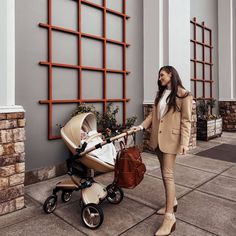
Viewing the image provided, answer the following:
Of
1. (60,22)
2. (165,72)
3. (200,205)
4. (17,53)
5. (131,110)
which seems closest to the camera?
(165,72)

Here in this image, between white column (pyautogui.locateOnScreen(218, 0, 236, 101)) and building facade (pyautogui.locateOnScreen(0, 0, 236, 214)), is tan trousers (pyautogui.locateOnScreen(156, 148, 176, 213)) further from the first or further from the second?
white column (pyautogui.locateOnScreen(218, 0, 236, 101))

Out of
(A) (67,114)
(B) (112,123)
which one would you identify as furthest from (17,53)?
(B) (112,123)

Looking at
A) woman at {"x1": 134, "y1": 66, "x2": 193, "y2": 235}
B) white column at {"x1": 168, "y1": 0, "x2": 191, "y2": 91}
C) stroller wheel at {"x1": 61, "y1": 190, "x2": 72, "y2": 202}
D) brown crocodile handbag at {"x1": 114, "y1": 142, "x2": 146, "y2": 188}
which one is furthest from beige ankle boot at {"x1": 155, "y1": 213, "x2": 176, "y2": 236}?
white column at {"x1": 168, "y1": 0, "x2": 191, "y2": 91}

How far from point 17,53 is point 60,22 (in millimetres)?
992

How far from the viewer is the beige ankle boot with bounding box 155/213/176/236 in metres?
2.39

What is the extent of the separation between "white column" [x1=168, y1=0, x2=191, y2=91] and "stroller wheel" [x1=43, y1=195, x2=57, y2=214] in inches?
154

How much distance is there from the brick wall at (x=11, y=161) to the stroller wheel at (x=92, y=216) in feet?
3.00

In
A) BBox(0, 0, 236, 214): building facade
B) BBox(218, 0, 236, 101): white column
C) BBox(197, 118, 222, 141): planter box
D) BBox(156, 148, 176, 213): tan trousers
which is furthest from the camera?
BBox(218, 0, 236, 101): white column

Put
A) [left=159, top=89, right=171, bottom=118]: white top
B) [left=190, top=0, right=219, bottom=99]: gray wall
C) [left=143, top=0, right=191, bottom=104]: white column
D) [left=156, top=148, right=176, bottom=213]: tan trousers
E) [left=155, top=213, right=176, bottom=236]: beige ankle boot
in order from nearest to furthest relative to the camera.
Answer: [left=155, top=213, right=176, bottom=236]: beige ankle boot < [left=156, top=148, right=176, bottom=213]: tan trousers < [left=159, top=89, right=171, bottom=118]: white top < [left=143, top=0, right=191, bottom=104]: white column < [left=190, top=0, right=219, bottom=99]: gray wall

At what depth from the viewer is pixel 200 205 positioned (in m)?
3.06

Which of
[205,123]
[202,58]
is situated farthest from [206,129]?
[202,58]

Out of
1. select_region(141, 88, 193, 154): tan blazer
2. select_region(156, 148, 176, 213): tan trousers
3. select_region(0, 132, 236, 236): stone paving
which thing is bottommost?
select_region(0, 132, 236, 236): stone paving

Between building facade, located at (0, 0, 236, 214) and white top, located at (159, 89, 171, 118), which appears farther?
building facade, located at (0, 0, 236, 214)

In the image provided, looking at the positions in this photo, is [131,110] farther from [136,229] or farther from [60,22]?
[136,229]
